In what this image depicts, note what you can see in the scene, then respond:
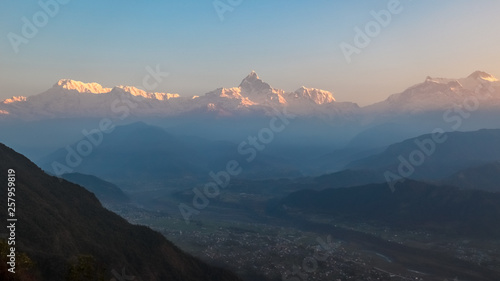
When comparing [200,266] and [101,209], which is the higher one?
[101,209]

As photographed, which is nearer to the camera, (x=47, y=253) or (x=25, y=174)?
(x=47, y=253)

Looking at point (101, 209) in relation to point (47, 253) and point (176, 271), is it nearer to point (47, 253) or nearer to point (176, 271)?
point (176, 271)

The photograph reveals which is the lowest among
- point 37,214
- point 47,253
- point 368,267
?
point 368,267

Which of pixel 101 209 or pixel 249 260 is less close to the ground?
pixel 101 209

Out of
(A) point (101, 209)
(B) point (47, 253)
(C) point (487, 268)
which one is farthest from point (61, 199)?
(C) point (487, 268)

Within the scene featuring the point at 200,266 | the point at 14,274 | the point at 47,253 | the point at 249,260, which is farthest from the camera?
the point at 249,260

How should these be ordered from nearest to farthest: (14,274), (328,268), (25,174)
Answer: (14,274) < (25,174) < (328,268)

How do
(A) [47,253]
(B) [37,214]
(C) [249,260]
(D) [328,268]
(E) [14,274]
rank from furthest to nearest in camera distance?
(C) [249,260], (D) [328,268], (B) [37,214], (A) [47,253], (E) [14,274]

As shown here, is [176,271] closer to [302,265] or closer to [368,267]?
[302,265]

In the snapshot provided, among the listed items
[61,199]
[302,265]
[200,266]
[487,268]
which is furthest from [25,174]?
[487,268]
